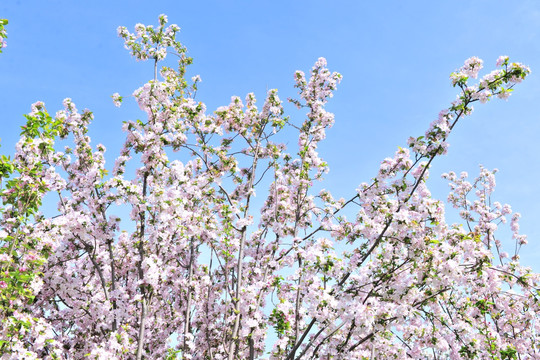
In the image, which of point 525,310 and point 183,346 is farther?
point 525,310

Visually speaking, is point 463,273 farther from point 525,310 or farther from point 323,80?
point 323,80

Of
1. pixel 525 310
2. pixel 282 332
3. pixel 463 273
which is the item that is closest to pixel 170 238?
pixel 282 332

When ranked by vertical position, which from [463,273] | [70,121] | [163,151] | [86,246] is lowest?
[463,273]

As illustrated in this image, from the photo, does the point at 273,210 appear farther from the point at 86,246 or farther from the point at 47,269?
the point at 47,269

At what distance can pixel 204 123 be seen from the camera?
11.0 m

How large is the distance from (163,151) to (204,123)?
5.90ft

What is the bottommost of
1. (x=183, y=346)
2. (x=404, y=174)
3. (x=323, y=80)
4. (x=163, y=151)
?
(x=183, y=346)

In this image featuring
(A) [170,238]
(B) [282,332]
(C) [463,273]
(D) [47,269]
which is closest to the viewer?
(C) [463,273]

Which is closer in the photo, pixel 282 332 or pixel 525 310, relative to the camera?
pixel 282 332

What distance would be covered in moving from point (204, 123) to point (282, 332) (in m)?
5.62

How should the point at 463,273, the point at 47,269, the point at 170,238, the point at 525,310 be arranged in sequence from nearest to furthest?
the point at 463,273 → the point at 170,238 → the point at 47,269 → the point at 525,310

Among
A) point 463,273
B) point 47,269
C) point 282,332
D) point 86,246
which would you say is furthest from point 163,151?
point 463,273

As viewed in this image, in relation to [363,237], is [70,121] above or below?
above

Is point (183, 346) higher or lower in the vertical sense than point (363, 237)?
lower
